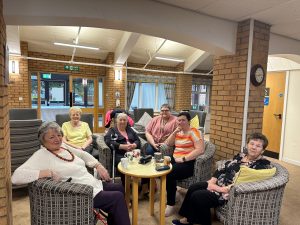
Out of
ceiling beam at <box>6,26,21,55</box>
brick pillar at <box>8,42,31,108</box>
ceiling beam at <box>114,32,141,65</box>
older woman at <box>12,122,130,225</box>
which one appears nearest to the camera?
older woman at <box>12,122,130,225</box>

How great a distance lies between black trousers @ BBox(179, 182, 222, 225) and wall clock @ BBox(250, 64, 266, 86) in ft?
5.59

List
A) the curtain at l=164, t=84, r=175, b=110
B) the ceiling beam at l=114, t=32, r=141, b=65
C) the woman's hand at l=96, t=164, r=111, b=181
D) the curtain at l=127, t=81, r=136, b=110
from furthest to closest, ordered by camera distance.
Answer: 1. the curtain at l=164, t=84, r=175, b=110
2. the curtain at l=127, t=81, r=136, b=110
3. the ceiling beam at l=114, t=32, r=141, b=65
4. the woman's hand at l=96, t=164, r=111, b=181

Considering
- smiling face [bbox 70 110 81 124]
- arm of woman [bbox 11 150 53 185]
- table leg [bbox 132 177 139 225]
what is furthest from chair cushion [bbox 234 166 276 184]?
smiling face [bbox 70 110 81 124]

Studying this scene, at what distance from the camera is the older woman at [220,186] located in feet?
6.64

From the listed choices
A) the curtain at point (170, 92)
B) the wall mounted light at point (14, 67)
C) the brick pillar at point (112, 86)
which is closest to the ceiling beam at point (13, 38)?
the wall mounted light at point (14, 67)

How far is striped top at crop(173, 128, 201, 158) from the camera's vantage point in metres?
2.68

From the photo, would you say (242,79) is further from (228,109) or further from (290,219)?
(290,219)

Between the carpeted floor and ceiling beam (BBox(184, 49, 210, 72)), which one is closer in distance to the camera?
the carpeted floor

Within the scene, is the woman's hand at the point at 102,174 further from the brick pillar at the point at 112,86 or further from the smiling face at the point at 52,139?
the brick pillar at the point at 112,86

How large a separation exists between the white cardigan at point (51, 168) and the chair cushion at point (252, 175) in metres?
1.22

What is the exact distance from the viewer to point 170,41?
597 cm

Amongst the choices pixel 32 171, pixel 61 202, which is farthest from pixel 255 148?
pixel 32 171

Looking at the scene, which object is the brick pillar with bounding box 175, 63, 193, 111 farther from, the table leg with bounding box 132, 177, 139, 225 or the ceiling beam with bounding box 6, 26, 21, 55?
the table leg with bounding box 132, 177, 139, 225

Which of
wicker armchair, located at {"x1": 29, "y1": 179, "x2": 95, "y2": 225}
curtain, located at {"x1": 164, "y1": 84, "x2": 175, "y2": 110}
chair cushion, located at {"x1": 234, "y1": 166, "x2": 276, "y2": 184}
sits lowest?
wicker armchair, located at {"x1": 29, "y1": 179, "x2": 95, "y2": 225}
